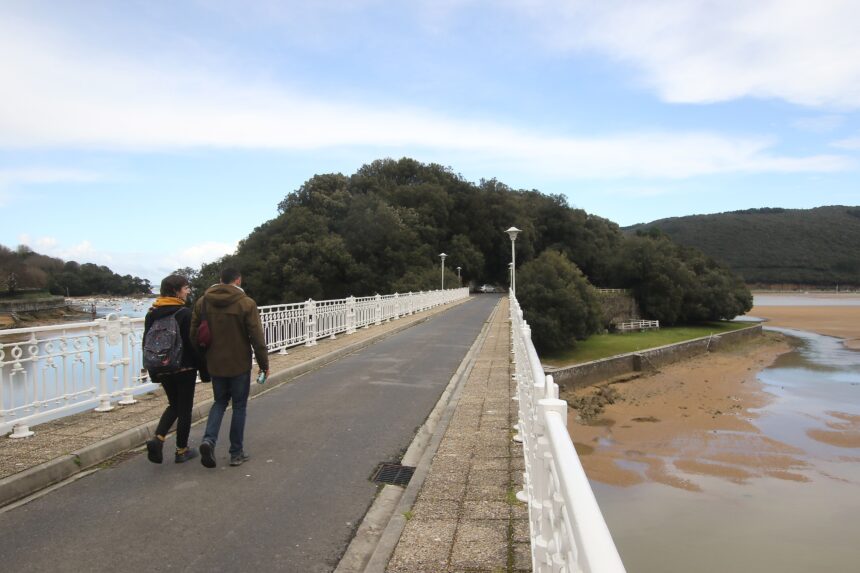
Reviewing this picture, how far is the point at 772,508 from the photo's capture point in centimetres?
1213

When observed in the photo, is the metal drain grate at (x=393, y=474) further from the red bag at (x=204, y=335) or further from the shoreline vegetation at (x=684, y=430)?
the shoreline vegetation at (x=684, y=430)

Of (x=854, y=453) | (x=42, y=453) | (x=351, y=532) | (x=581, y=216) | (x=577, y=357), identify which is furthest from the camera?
(x=581, y=216)

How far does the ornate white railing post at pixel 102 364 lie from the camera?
6.35 m

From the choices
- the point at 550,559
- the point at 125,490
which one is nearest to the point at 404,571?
the point at 550,559

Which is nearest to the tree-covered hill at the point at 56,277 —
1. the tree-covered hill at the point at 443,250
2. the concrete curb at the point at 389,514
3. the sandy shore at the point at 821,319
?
the tree-covered hill at the point at 443,250

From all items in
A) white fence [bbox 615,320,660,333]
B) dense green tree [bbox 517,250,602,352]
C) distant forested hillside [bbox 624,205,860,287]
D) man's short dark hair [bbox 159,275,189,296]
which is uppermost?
distant forested hillside [bbox 624,205,860,287]

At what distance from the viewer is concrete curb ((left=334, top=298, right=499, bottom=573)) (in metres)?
3.21

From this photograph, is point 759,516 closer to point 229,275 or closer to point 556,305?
point 229,275

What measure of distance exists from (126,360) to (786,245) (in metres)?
146

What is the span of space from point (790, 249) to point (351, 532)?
479 feet

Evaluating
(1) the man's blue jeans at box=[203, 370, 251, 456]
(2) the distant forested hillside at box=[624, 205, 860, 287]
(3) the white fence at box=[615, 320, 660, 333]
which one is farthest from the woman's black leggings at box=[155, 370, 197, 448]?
(2) the distant forested hillside at box=[624, 205, 860, 287]

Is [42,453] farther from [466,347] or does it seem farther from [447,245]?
[447,245]

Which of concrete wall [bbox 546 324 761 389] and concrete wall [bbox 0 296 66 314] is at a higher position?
concrete wall [bbox 0 296 66 314]

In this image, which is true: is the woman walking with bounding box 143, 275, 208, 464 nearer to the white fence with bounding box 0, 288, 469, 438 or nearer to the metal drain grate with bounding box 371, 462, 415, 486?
the white fence with bounding box 0, 288, 469, 438
